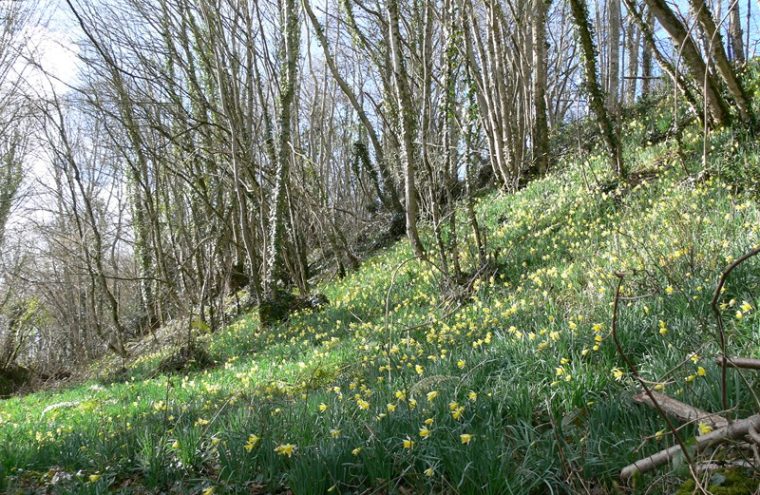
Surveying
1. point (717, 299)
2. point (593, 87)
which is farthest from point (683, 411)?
point (593, 87)

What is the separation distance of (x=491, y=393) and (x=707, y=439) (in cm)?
→ 141

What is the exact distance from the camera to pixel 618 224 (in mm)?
6520

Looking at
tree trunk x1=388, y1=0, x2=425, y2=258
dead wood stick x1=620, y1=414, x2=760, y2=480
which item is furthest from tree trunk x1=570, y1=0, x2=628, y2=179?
dead wood stick x1=620, y1=414, x2=760, y2=480

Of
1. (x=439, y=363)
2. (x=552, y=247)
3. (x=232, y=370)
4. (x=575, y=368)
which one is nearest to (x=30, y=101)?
(x=232, y=370)

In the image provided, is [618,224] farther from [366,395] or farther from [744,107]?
[366,395]

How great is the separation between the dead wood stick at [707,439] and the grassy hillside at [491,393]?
0.06 meters

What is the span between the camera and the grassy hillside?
2.43 meters

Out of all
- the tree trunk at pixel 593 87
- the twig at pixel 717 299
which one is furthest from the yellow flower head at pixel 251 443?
the tree trunk at pixel 593 87

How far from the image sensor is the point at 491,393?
3123 millimetres

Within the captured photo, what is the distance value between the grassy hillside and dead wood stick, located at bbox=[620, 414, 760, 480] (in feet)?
0.20

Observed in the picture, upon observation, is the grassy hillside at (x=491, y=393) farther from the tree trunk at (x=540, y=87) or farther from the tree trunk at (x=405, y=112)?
the tree trunk at (x=540, y=87)

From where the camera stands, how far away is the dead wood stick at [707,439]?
1774 mm

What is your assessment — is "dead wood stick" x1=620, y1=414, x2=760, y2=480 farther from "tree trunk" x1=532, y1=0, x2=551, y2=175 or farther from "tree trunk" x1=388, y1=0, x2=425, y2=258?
Answer: "tree trunk" x1=532, y1=0, x2=551, y2=175

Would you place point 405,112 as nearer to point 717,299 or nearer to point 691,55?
point 691,55
